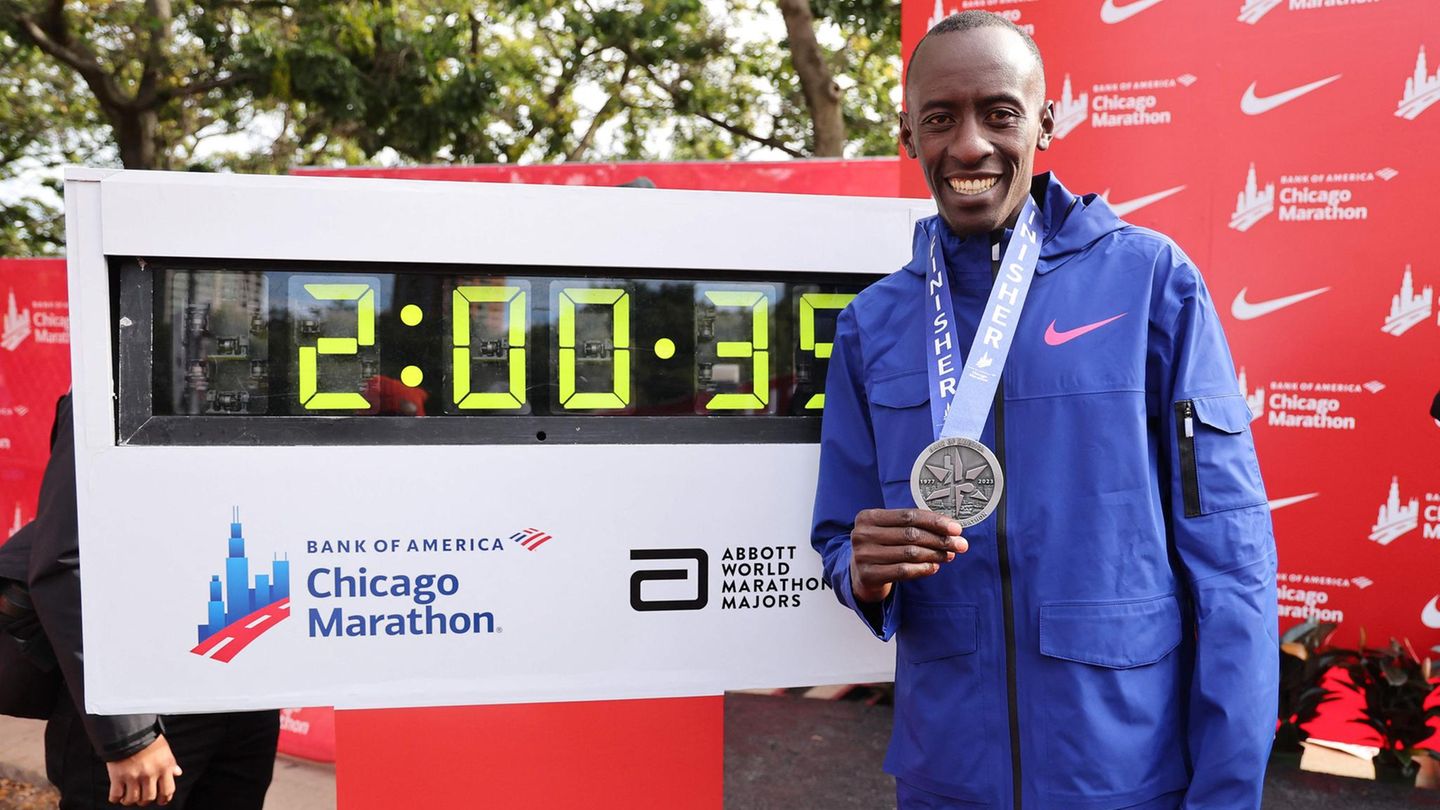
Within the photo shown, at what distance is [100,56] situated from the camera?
35.2 feet

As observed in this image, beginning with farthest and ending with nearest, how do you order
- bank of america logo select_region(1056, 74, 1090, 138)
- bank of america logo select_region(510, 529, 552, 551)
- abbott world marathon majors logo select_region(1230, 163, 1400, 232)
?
bank of america logo select_region(1056, 74, 1090, 138) < abbott world marathon majors logo select_region(1230, 163, 1400, 232) < bank of america logo select_region(510, 529, 552, 551)

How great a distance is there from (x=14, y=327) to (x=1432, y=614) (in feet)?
24.9

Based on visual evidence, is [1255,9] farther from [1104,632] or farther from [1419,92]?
[1104,632]

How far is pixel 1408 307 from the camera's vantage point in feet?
12.7

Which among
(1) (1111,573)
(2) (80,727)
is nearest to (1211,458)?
(1) (1111,573)

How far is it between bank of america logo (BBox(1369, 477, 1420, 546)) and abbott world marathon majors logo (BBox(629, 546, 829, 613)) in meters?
2.94

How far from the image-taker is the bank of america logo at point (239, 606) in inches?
74.0

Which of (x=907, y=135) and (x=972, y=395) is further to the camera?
(x=907, y=135)

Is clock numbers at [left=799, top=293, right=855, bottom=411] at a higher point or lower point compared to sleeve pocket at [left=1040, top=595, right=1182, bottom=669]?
higher

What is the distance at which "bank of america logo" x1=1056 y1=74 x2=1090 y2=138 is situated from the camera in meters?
4.18

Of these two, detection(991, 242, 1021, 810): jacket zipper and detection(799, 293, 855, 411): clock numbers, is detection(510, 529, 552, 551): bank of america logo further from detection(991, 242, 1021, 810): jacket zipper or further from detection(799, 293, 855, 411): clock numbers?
detection(991, 242, 1021, 810): jacket zipper

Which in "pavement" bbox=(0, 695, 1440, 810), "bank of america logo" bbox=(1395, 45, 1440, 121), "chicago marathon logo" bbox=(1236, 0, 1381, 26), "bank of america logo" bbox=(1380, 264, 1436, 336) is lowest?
"pavement" bbox=(0, 695, 1440, 810)

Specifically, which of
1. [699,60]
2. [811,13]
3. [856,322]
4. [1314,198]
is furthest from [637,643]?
[699,60]

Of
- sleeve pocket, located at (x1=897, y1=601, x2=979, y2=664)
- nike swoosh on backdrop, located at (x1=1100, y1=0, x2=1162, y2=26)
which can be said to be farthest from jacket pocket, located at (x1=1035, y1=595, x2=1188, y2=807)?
nike swoosh on backdrop, located at (x1=1100, y1=0, x2=1162, y2=26)
